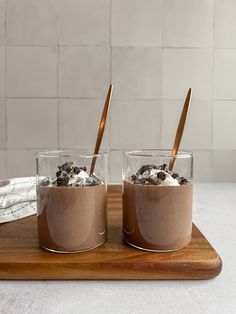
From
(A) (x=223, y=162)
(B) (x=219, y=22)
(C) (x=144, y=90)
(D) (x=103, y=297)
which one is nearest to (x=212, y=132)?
(A) (x=223, y=162)

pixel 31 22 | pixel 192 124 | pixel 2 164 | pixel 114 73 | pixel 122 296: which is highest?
pixel 31 22

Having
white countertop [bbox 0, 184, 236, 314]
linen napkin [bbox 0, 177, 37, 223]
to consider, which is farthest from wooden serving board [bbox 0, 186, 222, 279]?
linen napkin [bbox 0, 177, 37, 223]

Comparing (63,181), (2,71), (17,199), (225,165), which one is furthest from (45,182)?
(225,165)

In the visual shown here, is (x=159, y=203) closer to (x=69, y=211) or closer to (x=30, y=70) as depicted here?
(x=69, y=211)

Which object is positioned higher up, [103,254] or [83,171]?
[83,171]

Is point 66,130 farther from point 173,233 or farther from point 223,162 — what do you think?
point 173,233

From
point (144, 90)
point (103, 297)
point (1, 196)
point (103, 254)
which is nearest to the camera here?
point (103, 297)
